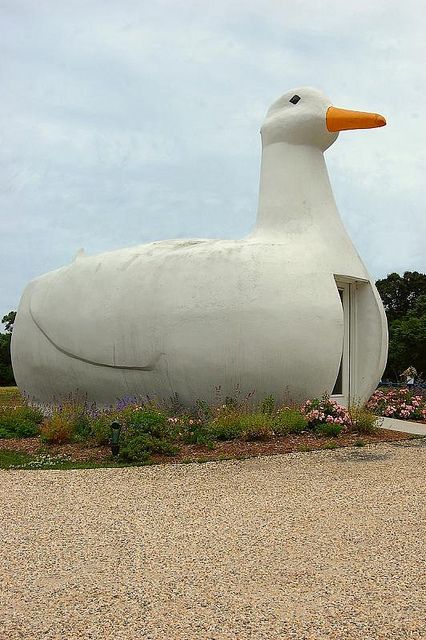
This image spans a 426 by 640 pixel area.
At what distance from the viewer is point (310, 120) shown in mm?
11414

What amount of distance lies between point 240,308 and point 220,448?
229 cm

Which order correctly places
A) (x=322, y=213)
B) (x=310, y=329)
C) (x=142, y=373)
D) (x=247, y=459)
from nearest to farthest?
1. (x=247, y=459)
2. (x=310, y=329)
3. (x=142, y=373)
4. (x=322, y=213)

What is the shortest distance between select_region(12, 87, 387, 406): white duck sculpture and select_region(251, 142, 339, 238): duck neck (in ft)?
0.07

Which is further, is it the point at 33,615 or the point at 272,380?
the point at 272,380

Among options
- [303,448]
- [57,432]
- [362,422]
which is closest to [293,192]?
[362,422]

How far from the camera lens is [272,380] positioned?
991 centimetres

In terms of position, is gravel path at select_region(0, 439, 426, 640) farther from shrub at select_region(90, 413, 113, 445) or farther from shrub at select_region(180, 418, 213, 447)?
shrub at select_region(90, 413, 113, 445)

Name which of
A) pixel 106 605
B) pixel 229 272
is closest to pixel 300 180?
pixel 229 272

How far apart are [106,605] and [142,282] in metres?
7.55

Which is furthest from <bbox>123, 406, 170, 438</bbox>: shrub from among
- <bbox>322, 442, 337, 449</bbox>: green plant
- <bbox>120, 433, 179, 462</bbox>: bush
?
<bbox>322, 442, 337, 449</bbox>: green plant

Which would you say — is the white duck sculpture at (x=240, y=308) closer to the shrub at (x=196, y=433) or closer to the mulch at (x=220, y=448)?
the shrub at (x=196, y=433)

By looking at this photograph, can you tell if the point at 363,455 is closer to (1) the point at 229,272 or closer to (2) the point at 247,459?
(2) the point at 247,459

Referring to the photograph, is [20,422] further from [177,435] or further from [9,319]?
[9,319]

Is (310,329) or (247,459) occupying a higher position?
(310,329)
